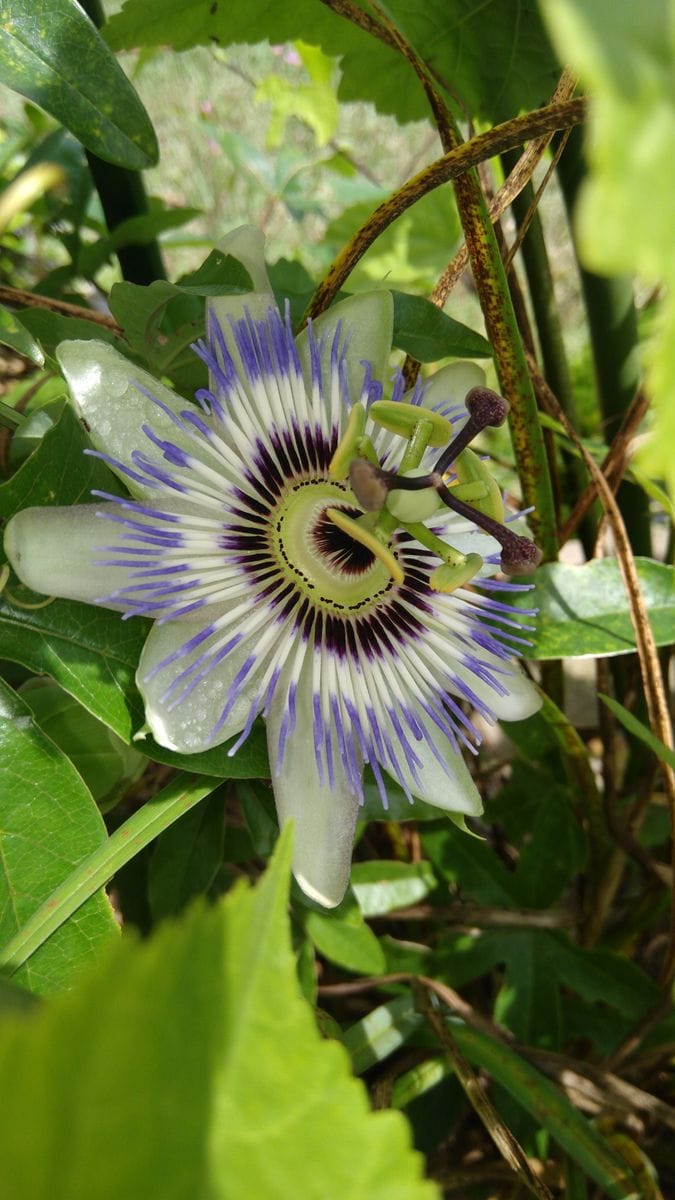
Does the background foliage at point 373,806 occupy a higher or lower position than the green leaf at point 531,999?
higher

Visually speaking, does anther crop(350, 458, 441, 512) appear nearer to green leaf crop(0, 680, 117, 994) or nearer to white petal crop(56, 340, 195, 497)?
white petal crop(56, 340, 195, 497)

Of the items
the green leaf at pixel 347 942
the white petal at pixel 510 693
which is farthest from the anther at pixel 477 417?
the green leaf at pixel 347 942

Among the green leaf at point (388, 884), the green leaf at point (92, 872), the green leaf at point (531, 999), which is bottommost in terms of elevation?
the green leaf at point (531, 999)

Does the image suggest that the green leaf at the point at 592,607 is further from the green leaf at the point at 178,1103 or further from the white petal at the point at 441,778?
the green leaf at the point at 178,1103

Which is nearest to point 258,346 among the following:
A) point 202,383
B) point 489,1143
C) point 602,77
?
point 202,383

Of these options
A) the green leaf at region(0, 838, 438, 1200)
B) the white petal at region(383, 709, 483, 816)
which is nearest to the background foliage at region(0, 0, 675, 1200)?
the green leaf at region(0, 838, 438, 1200)
